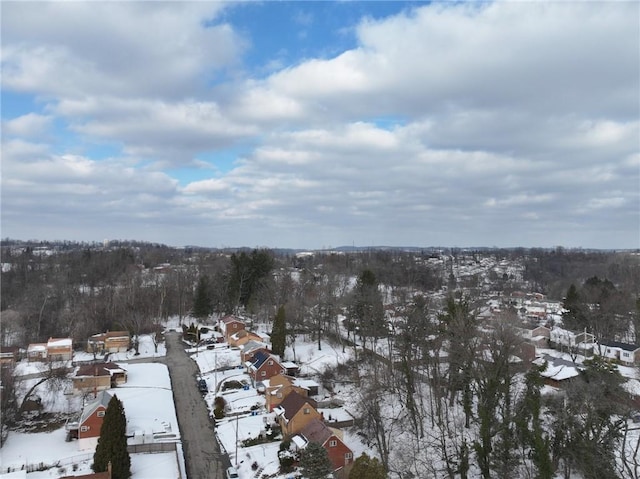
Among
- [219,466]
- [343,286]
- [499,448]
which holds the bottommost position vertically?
[219,466]

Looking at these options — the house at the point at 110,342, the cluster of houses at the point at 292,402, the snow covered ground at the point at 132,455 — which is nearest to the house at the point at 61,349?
the house at the point at 110,342

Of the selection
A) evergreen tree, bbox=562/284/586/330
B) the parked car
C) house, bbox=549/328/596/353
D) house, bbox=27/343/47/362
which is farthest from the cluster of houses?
evergreen tree, bbox=562/284/586/330

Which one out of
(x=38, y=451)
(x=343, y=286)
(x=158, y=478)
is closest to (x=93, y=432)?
(x=38, y=451)

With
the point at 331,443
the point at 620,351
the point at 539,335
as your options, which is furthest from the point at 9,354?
the point at 620,351

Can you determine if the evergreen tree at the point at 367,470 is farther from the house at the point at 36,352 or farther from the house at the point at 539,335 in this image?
the house at the point at 36,352

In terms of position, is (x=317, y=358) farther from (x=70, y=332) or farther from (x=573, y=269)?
(x=573, y=269)

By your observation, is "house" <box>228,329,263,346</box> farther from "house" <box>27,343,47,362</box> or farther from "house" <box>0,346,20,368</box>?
"house" <box>0,346,20,368</box>

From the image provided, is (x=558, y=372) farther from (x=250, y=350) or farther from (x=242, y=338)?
(x=242, y=338)
